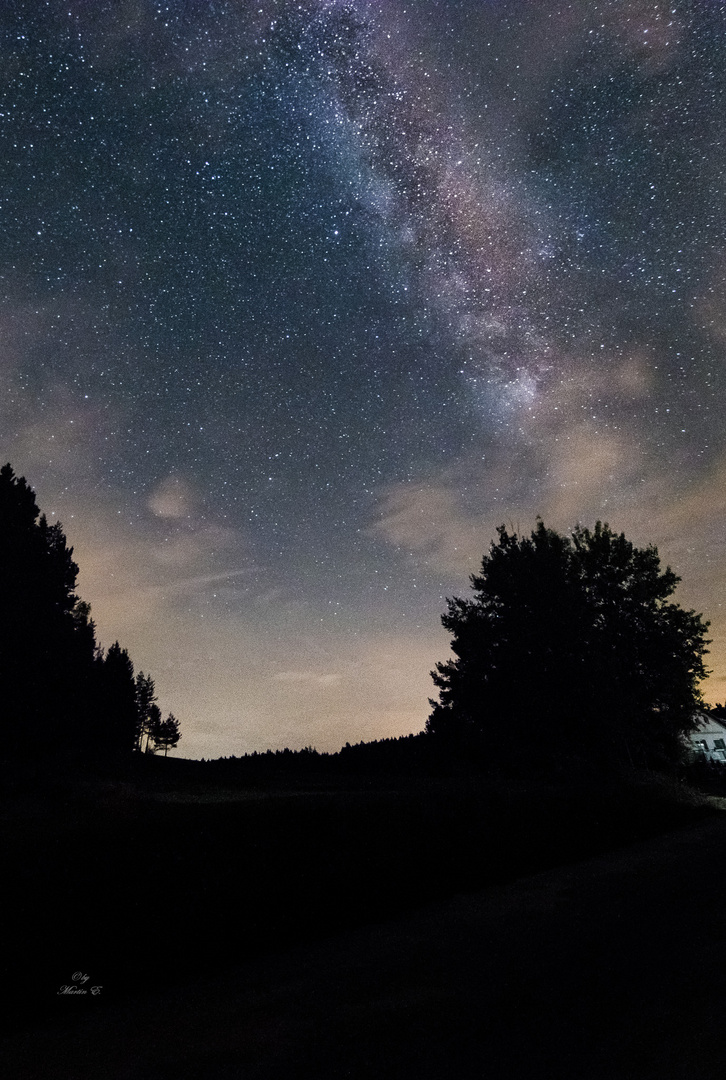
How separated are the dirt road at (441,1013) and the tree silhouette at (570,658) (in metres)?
20.6

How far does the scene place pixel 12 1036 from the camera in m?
5.02

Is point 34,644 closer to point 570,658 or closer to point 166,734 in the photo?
point 570,658

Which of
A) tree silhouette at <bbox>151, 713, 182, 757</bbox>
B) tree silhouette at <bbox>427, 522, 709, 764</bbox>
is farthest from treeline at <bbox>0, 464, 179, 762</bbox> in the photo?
tree silhouette at <bbox>151, 713, 182, 757</bbox>

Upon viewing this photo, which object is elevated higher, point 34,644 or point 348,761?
point 34,644

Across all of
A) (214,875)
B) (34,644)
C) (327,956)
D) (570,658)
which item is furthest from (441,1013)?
(34,644)

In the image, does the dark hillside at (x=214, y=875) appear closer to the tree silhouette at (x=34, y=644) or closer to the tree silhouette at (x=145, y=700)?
the tree silhouette at (x=34, y=644)

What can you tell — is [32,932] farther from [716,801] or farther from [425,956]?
[716,801]

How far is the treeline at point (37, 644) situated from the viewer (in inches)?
1029

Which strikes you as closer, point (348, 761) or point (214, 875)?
point (214, 875)

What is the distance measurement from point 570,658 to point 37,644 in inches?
1064

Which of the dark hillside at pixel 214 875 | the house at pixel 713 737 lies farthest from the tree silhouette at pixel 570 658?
the house at pixel 713 737

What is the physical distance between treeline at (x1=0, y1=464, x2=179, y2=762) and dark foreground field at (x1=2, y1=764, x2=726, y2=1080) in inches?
913

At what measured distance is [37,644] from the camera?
90.5 feet

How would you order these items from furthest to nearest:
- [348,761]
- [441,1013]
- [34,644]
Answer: [348,761]
[34,644]
[441,1013]
